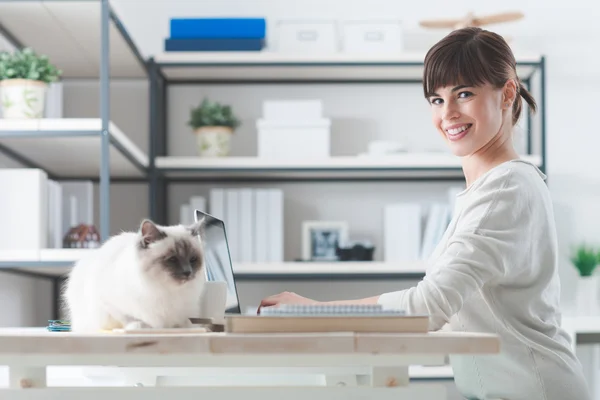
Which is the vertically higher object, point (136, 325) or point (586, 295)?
point (136, 325)

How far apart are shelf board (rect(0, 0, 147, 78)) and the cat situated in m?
1.61

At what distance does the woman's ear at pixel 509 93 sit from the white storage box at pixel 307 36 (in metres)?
1.78

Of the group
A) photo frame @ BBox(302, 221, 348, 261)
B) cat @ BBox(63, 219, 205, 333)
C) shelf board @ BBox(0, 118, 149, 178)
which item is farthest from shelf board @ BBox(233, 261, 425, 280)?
cat @ BBox(63, 219, 205, 333)

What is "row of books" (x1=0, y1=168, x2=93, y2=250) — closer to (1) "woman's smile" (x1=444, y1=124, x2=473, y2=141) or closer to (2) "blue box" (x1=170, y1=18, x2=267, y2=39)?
(2) "blue box" (x1=170, y1=18, x2=267, y2=39)

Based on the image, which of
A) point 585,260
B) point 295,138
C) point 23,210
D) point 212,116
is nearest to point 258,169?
point 295,138

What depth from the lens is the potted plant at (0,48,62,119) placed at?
2.60 m

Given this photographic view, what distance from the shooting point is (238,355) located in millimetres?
949

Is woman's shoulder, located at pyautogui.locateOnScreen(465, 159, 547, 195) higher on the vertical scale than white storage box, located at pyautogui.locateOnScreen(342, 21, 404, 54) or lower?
lower

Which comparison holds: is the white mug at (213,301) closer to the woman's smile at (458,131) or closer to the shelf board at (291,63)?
the woman's smile at (458,131)

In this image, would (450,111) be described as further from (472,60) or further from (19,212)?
(19,212)

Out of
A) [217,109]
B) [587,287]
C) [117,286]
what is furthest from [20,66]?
[587,287]

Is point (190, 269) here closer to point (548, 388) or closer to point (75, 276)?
point (75, 276)

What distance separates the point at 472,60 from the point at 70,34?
1.87 metres

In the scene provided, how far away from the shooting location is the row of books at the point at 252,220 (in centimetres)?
324
